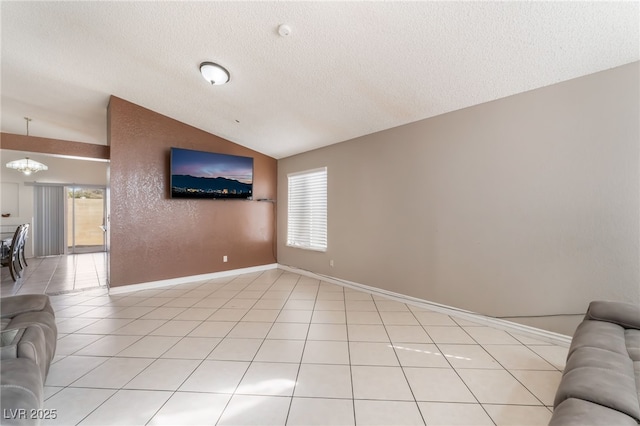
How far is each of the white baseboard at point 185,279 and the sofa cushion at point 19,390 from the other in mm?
3164

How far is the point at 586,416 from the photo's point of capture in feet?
3.09

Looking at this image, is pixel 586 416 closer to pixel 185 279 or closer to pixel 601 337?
pixel 601 337

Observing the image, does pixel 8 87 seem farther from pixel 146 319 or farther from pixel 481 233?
pixel 481 233

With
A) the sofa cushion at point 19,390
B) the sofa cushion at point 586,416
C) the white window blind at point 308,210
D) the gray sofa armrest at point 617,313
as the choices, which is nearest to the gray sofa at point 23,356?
the sofa cushion at point 19,390

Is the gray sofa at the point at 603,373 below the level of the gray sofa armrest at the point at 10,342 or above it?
below

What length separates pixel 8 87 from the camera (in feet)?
11.8

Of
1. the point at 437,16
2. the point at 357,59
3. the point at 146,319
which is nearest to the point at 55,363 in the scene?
the point at 146,319

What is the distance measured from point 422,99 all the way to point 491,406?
112 inches

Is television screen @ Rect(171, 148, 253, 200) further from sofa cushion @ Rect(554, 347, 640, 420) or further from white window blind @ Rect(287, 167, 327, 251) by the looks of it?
sofa cushion @ Rect(554, 347, 640, 420)

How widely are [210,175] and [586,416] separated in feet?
16.2

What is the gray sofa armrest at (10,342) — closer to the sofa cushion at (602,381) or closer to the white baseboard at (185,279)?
the sofa cushion at (602,381)

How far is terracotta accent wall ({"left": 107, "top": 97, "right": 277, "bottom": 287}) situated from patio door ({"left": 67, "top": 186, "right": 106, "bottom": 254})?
14.7 ft

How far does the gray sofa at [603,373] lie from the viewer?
0.96 metres

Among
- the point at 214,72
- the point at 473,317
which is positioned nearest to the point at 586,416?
the point at 473,317
